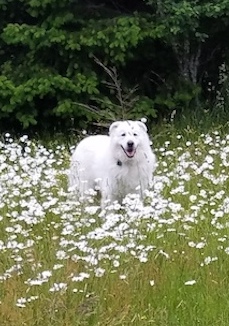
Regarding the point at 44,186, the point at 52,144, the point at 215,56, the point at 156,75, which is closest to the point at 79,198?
the point at 44,186

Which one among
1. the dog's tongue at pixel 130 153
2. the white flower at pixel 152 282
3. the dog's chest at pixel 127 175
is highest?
the dog's tongue at pixel 130 153

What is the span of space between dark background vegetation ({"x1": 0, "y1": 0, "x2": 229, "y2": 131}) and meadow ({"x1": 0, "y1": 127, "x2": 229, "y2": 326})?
3.64 m

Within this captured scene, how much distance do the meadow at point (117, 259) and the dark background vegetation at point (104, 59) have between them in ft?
11.9

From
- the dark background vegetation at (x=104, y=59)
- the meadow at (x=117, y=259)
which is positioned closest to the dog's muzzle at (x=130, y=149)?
the meadow at (x=117, y=259)

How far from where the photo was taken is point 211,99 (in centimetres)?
1278

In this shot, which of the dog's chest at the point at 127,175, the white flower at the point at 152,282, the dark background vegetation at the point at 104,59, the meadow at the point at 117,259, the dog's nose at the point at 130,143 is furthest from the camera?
the dark background vegetation at the point at 104,59

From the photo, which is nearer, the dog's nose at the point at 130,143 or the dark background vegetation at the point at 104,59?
the dog's nose at the point at 130,143

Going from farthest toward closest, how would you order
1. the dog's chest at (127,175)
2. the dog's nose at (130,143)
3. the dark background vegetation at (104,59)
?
the dark background vegetation at (104,59) < the dog's chest at (127,175) < the dog's nose at (130,143)

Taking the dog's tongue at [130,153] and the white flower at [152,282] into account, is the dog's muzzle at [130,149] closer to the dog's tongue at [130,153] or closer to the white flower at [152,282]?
the dog's tongue at [130,153]

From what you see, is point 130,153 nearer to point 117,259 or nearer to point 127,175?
point 127,175

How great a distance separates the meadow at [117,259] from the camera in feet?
16.6

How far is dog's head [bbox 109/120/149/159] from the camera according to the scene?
26.1 ft

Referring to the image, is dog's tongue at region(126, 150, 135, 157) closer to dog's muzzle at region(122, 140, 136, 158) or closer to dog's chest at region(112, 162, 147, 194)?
dog's muzzle at region(122, 140, 136, 158)

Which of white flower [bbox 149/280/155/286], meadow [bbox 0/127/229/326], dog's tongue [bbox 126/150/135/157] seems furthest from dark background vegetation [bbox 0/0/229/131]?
white flower [bbox 149/280/155/286]
